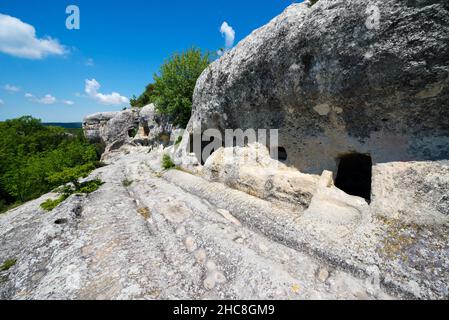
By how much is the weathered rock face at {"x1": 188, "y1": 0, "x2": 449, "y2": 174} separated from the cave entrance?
215cm

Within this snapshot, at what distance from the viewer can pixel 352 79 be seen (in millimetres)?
5082

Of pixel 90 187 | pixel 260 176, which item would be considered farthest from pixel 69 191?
pixel 260 176

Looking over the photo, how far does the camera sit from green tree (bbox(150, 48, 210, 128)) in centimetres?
1499

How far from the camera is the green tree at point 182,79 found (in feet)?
49.2

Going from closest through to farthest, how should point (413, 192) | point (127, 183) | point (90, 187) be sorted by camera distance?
1. point (413, 192)
2. point (90, 187)
3. point (127, 183)

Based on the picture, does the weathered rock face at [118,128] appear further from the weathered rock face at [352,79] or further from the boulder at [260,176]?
the weathered rock face at [352,79]

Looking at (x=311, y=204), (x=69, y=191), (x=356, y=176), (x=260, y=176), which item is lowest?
(x=69, y=191)

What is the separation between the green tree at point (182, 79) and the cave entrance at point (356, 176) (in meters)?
10.8

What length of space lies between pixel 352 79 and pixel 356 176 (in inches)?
171

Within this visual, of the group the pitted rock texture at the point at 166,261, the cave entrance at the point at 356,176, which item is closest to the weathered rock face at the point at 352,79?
the cave entrance at the point at 356,176

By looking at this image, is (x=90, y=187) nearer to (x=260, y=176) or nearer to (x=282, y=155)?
(x=260, y=176)

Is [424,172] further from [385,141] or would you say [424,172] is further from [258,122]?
[258,122]

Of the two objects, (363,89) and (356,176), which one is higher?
(363,89)

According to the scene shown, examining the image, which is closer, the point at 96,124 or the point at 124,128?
the point at 124,128
